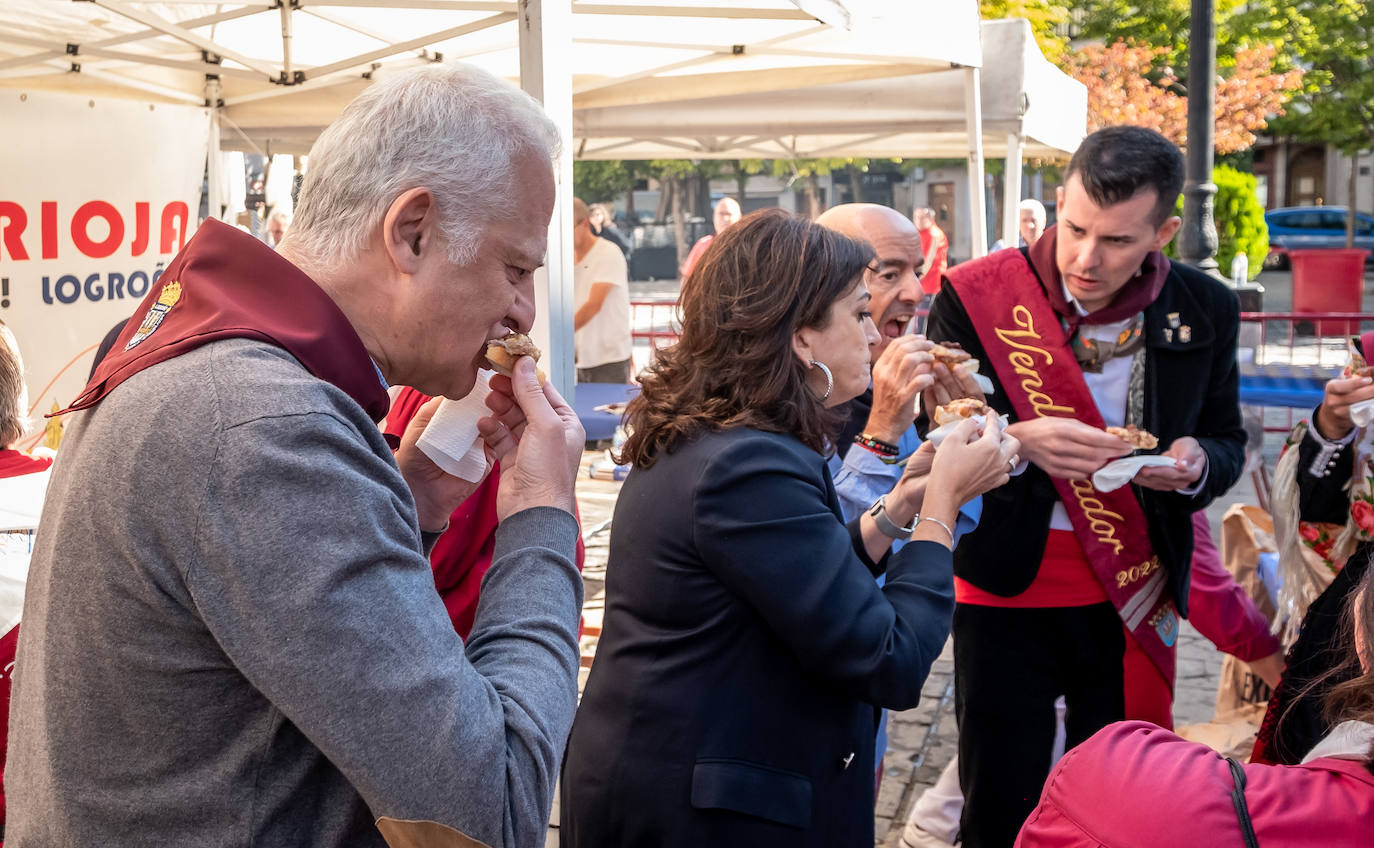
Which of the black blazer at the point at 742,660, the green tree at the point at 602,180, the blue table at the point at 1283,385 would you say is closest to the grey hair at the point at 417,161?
the black blazer at the point at 742,660

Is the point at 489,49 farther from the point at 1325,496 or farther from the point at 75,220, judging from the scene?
the point at 1325,496

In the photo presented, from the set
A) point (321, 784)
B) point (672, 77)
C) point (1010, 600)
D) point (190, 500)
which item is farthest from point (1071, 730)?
point (672, 77)

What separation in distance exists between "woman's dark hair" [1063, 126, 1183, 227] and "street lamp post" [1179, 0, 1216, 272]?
6974 mm

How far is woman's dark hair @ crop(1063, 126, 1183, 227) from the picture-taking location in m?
3.01

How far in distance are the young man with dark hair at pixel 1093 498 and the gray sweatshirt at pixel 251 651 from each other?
2127 millimetres

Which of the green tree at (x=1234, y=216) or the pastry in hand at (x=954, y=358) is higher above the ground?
the green tree at (x=1234, y=216)

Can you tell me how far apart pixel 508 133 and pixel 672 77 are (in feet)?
19.4

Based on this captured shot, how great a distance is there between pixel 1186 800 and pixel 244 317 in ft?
3.69

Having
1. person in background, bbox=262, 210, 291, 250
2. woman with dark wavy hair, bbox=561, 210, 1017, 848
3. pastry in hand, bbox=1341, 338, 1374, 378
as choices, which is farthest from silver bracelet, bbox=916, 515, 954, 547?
person in background, bbox=262, 210, 291, 250

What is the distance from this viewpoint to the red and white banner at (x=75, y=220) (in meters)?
4.60

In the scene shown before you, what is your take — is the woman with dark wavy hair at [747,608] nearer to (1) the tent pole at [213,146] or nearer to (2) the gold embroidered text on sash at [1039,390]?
(2) the gold embroidered text on sash at [1039,390]

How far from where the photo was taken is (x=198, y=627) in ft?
3.56

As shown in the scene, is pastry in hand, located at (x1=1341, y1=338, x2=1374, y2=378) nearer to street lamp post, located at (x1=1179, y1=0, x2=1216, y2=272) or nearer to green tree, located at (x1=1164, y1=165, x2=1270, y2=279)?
street lamp post, located at (x1=1179, y1=0, x2=1216, y2=272)

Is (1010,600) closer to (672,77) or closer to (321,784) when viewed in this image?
(321,784)
